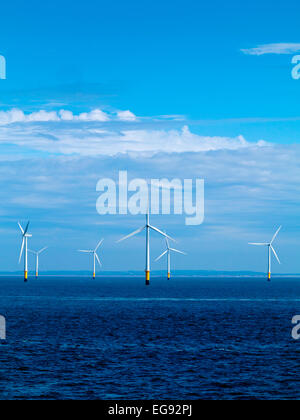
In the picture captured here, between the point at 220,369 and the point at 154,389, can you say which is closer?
the point at 154,389

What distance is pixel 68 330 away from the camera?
8794cm

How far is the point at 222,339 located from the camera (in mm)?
78000

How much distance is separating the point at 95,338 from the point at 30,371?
2588 cm

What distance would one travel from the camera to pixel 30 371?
52219 millimetres

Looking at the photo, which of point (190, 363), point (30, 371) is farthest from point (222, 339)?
point (30, 371)

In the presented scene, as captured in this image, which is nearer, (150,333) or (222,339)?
(222,339)

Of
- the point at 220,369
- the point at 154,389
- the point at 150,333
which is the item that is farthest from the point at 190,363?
the point at 150,333
